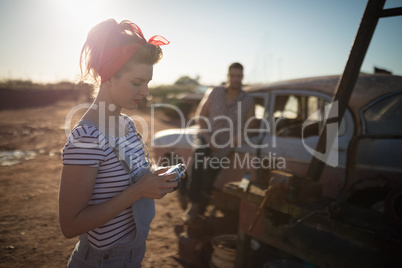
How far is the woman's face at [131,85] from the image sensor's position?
45.6 inches

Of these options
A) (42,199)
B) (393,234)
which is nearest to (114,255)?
(393,234)

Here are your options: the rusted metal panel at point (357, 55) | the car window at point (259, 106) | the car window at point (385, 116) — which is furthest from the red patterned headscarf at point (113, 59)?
the car window at point (259, 106)

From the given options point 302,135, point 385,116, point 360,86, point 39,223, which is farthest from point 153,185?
point 39,223

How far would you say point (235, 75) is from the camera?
12.2 feet

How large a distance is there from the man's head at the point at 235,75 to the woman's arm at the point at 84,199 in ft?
9.55

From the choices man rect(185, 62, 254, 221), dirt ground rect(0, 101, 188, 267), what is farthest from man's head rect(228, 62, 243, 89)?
dirt ground rect(0, 101, 188, 267)

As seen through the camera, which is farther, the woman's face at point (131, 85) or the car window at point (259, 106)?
the car window at point (259, 106)

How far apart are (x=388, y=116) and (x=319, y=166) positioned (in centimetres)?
108

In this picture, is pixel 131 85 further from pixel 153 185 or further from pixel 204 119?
pixel 204 119

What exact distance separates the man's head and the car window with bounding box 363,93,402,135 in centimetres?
166

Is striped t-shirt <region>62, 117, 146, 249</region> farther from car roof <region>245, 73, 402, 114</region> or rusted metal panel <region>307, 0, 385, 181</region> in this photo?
car roof <region>245, 73, 402, 114</region>

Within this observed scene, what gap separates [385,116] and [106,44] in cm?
320

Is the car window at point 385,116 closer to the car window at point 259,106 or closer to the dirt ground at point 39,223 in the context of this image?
the car window at point 259,106

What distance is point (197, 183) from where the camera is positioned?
3506 mm
